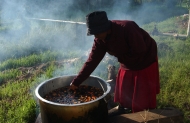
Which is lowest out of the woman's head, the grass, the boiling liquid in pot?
the grass

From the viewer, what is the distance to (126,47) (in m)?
3.18

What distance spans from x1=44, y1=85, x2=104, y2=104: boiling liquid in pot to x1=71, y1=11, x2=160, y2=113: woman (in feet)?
0.57

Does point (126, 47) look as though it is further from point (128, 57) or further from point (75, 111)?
point (75, 111)

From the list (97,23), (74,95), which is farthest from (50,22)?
(97,23)

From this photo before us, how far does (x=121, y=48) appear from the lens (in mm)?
3178

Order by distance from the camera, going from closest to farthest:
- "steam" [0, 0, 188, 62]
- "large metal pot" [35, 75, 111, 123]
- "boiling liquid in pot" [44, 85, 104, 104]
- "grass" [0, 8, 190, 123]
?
"large metal pot" [35, 75, 111, 123] → "boiling liquid in pot" [44, 85, 104, 104] → "grass" [0, 8, 190, 123] → "steam" [0, 0, 188, 62]

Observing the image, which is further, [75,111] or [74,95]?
[74,95]

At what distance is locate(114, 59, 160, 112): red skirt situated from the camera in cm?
351

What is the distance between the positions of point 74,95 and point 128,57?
1.03 meters

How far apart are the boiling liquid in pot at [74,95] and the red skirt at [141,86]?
17.9 inches

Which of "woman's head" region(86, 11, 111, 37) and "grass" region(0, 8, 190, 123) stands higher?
"woman's head" region(86, 11, 111, 37)

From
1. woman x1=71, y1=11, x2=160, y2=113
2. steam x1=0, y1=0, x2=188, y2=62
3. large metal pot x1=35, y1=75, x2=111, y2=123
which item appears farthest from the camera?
steam x1=0, y1=0, x2=188, y2=62

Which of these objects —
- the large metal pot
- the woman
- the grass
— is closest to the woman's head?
the woman

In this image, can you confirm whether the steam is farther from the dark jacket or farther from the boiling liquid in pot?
the dark jacket
